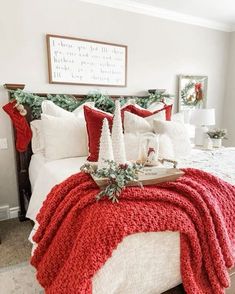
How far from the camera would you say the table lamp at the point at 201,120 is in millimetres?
3213

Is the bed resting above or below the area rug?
above

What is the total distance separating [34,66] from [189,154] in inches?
74.1

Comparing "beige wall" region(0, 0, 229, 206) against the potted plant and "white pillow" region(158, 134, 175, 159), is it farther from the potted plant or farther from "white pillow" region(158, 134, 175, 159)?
"white pillow" region(158, 134, 175, 159)

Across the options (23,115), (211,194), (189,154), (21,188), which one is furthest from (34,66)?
(211,194)

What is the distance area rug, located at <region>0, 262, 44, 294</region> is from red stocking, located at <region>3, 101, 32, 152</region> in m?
1.12

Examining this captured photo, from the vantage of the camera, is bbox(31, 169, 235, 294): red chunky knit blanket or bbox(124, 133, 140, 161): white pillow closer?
bbox(31, 169, 235, 294): red chunky knit blanket

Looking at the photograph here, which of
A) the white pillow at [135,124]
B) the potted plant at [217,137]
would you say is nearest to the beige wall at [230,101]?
the potted plant at [217,137]

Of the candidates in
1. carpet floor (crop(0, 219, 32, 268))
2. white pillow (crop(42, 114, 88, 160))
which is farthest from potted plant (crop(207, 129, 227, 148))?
carpet floor (crop(0, 219, 32, 268))

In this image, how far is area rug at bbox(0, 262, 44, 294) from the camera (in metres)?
1.62

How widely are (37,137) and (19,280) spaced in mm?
1282

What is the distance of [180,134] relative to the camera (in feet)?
7.72

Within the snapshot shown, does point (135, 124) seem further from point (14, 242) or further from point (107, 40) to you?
point (14, 242)

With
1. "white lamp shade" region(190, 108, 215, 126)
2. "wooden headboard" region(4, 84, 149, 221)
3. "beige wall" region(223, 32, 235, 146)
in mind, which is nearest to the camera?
"wooden headboard" region(4, 84, 149, 221)

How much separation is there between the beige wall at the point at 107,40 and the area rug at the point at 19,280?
94 centimetres
